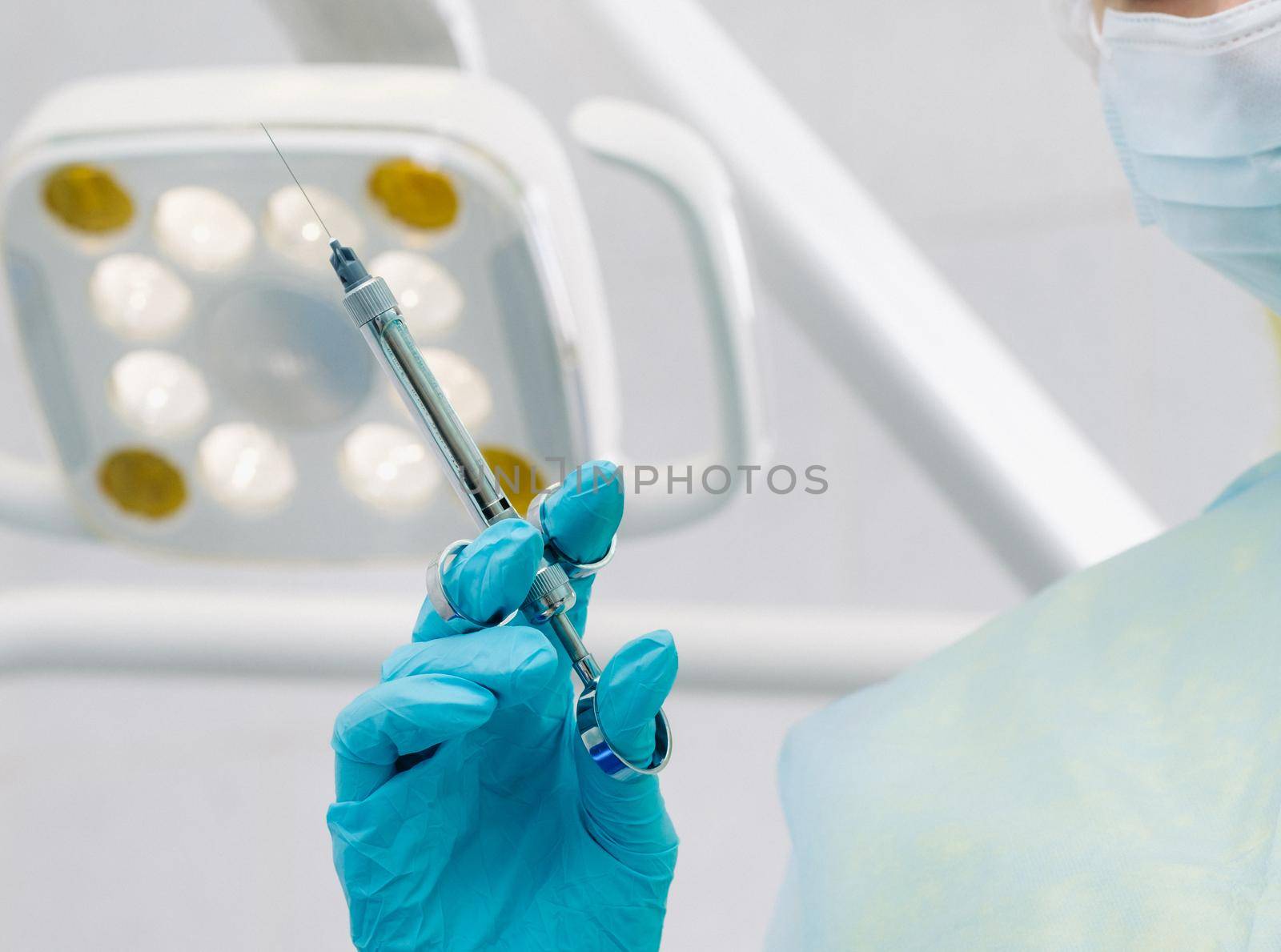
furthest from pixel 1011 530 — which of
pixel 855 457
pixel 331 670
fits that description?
pixel 855 457

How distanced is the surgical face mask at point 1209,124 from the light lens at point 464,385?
448 mm

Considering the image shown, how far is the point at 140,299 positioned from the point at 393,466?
200mm

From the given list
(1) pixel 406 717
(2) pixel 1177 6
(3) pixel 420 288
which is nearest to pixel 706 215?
(3) pixel 420 288

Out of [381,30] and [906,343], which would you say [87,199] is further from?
[906,343]

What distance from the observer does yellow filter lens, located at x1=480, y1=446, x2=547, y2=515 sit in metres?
0.83

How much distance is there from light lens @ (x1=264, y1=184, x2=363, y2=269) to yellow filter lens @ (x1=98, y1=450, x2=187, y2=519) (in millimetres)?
208

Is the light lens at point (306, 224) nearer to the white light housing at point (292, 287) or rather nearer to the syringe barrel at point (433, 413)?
the white light housing at point (292, 287)

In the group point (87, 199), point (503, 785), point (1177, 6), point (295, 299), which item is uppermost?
point (87, 199)

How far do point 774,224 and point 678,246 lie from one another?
1201 millimetres

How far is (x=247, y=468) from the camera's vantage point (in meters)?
0.89

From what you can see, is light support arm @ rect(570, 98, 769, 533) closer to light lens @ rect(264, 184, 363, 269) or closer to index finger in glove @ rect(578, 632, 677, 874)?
light lens @ rect(264, 184, 363, 269)

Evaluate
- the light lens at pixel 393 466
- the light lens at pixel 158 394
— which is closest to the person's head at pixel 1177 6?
the light lens at pixel 393 466

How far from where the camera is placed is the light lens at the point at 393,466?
871 millimetres

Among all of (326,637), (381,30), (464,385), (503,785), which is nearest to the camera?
(503,785)
